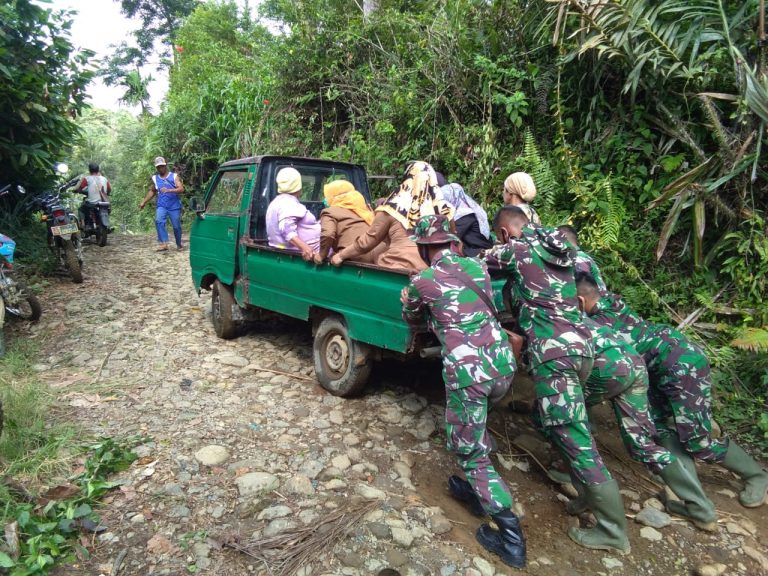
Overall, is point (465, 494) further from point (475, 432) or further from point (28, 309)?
point (28, 309)

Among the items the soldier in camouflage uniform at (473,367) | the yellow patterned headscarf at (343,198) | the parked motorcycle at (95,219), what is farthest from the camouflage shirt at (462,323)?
the parked motorcycle at (95,219)

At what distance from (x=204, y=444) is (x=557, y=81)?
15.2 feet

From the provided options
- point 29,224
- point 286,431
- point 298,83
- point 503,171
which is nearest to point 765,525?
point 286,431

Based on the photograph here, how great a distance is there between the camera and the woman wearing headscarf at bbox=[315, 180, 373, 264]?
13.2 ft

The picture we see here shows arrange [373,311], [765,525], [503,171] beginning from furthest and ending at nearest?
[503,171] → [373,311] → [765,525]

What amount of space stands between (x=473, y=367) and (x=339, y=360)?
1665 millimetres

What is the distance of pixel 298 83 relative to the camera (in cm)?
903

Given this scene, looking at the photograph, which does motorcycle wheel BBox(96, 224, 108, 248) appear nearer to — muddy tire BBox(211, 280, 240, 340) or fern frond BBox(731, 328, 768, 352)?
muddy tire BBox(211, 280, 240, 340)

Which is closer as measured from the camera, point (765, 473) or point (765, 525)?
point (765, 525)

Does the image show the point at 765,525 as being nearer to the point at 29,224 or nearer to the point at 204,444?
the point at 204,444

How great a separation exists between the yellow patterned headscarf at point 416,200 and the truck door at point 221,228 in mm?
1866

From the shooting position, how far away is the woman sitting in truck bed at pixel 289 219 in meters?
4.36

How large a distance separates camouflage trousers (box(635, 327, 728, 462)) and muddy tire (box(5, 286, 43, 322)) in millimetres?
5576

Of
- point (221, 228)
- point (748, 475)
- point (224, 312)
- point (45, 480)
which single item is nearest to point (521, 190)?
point (748, 475)
